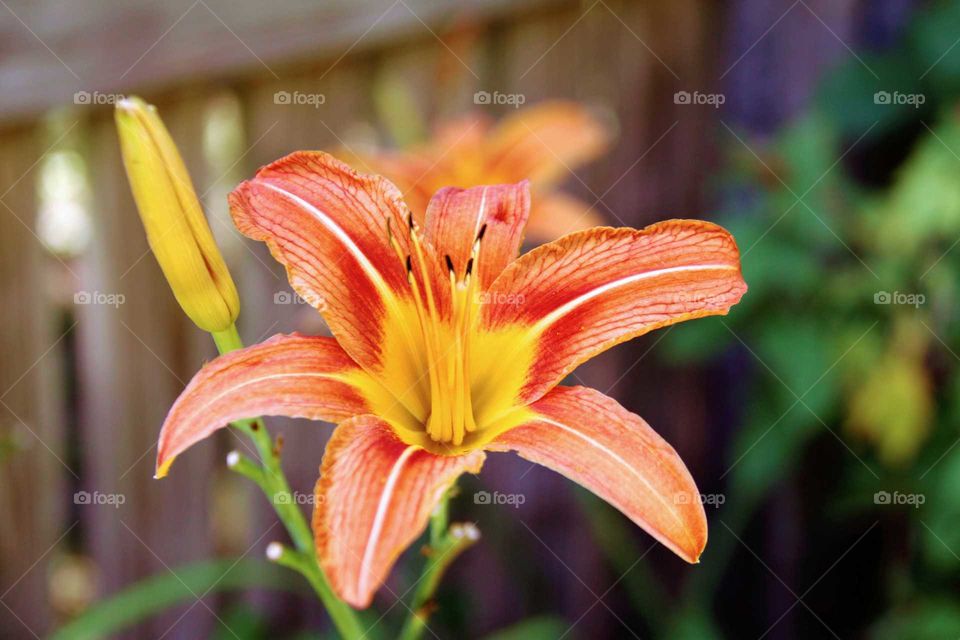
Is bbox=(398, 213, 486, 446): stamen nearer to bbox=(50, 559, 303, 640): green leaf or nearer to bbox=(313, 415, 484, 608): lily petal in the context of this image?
bbox=(313, 415, 484, 608): lily petal

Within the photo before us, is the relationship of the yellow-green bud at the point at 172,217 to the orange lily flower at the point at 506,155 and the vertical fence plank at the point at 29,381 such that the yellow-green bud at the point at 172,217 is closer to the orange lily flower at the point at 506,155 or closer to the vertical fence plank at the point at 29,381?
the orange lily flower at the point at 506,155

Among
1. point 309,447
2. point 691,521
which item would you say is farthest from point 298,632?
point 691,521

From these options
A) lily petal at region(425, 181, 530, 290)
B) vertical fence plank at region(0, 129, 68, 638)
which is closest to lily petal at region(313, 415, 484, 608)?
lily petal at region(425, 181, 530, 290)

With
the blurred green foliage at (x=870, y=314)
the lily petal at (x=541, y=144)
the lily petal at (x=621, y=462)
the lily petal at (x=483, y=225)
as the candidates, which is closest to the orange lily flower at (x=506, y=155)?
the lily petal at (x=541, y=144)

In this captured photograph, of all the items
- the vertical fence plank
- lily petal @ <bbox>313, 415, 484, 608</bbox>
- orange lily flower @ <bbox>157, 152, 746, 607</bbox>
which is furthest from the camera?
the vertical fence plank

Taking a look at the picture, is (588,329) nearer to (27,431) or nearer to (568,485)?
(568,485)

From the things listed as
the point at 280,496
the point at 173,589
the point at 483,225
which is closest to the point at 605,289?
the point at 483,225

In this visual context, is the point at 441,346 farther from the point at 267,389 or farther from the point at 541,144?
the point at 541,144
